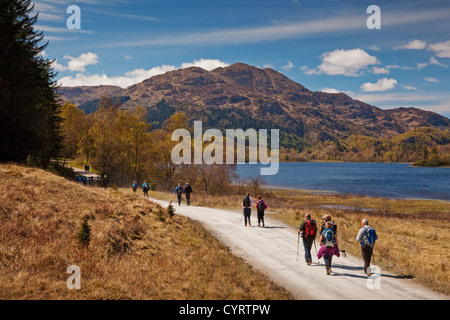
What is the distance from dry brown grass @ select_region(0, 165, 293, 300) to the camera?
360 inches

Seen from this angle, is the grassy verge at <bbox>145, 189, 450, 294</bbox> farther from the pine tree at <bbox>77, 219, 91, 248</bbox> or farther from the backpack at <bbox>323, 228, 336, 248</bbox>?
the pine tree at <bbox>77, 219, 91, 248</bbox>

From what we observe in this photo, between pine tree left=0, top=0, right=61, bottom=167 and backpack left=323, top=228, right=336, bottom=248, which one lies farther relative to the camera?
pine tree left=0, top=0, right=61, bottom=167

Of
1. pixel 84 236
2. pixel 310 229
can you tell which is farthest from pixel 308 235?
pixel 84 236

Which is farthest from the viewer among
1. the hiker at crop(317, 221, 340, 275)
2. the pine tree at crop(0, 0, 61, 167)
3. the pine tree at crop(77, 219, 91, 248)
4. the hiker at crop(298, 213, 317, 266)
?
the pine tree at crop(0, 0, 61, 167)

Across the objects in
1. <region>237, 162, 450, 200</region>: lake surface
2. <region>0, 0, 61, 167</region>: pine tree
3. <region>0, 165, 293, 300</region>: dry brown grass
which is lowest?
<region>237, 162, 450, 200</region>: lake surface

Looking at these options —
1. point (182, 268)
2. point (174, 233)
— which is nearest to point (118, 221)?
point (174, 233)

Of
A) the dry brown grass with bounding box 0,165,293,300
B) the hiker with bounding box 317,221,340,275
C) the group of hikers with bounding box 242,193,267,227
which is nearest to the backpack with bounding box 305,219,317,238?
the hiker with bounding box 317,221,340,275

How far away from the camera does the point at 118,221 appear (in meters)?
17.2

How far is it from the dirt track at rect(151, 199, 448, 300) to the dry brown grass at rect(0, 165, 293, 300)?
988mm

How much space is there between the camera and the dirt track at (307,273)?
10.6 meters

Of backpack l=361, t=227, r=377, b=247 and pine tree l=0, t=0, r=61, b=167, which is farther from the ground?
pine tree l=0, t=0, r=61, b=167

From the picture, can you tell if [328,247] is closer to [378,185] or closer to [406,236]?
[406,236]
